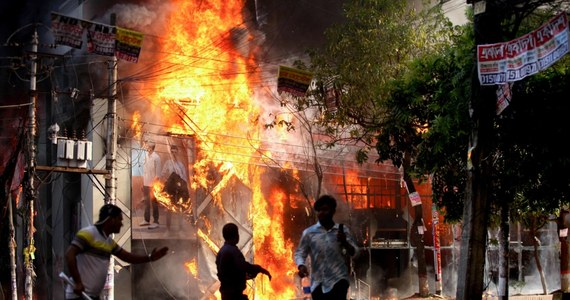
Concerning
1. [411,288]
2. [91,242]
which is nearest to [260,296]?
[411,288]

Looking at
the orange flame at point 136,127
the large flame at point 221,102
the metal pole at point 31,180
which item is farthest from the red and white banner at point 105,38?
the large flame at point 221,102

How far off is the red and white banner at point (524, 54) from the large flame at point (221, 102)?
19.0 m

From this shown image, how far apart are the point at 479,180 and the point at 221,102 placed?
20.1 m

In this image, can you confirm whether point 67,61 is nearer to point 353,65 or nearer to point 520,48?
point 353,65

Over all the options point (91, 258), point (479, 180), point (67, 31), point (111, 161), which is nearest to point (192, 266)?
point (111, 161)

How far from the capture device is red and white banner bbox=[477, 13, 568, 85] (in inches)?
347

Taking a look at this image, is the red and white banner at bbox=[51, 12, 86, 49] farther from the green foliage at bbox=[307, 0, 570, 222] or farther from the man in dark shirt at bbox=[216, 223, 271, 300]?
the man in dark shirt at bbox=[216, 223, 271, 300]

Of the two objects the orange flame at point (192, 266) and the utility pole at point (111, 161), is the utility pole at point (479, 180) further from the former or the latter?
the orange flame at point (192, 266)

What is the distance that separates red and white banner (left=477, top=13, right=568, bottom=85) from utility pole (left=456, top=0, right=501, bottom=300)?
566 millimetres

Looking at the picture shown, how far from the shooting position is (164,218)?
26969 mm

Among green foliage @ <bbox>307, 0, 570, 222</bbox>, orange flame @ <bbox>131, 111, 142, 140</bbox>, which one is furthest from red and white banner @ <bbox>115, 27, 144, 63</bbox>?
orange flame @ <bbox>131, 111, 142, 140</bbox>

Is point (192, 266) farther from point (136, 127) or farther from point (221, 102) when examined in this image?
point (221, 102)

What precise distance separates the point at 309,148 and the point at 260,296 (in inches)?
264

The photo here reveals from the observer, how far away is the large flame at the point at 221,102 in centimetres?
2844
